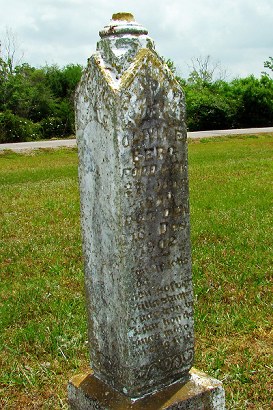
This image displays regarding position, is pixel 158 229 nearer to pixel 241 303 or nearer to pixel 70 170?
pixel 241 303

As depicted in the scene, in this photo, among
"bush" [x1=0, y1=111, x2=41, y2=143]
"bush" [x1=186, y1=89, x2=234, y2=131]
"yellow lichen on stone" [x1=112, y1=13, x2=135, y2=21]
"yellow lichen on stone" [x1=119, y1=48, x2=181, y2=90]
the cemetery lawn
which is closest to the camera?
"yellow lichen on stone" [x1=119, y1=48, x2=181, y2=90]

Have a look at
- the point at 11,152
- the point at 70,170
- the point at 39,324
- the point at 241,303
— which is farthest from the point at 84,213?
the point at 11,152

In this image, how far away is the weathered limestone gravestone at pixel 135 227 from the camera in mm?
2854

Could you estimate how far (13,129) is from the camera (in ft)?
105

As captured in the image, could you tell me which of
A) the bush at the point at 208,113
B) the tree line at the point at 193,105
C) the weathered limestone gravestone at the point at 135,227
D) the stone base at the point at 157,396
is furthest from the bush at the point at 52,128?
the weathered limestone gravestone at the point at 135,227

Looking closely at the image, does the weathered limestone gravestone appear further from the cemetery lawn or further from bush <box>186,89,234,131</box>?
bush <box>186,89,234,131</box>

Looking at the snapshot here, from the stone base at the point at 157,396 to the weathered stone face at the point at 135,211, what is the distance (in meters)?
0.05

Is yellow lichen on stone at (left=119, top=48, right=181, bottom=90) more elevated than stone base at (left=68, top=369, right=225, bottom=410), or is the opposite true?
yellow lichen on stone at (left=119, top=48, right=181, bottom=90)

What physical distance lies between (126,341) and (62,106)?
37.0 meters

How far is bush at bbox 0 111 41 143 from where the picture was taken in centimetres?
3153

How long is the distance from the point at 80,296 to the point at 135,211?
2.89 meters

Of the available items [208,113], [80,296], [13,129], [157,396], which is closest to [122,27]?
[157,396]

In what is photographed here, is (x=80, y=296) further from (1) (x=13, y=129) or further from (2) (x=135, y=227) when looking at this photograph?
(1) (x=13, y=129)

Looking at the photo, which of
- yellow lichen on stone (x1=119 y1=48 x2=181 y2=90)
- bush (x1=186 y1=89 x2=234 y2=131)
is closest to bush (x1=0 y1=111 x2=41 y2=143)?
bush (x1=186 y1=89 x2=234 y2=131)
